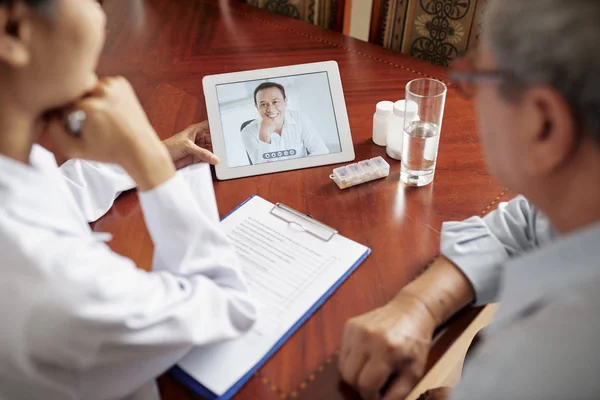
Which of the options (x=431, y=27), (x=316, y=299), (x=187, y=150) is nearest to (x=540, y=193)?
(x=316, y=299)

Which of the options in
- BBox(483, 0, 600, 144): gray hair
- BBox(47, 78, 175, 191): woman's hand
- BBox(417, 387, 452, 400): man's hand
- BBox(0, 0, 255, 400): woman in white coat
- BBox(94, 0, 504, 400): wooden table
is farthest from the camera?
BBox(417, 387, 452, 400): man's hand

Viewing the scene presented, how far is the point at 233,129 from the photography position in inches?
45.7

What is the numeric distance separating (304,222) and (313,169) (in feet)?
0.57

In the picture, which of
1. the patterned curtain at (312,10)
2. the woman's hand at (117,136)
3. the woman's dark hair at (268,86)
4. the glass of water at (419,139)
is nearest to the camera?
the woman's hand at (117,136)

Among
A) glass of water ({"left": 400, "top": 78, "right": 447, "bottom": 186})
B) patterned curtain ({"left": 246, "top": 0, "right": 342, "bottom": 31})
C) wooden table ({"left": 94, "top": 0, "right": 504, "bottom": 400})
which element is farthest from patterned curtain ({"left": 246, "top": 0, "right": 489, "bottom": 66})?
glass of water ({"left": 400, "top": 78, "right": 447, "bottom": 186})

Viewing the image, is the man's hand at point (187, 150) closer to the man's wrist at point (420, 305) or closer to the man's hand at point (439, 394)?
the man's wrist at point (420, 305)

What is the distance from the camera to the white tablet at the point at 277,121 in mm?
1145

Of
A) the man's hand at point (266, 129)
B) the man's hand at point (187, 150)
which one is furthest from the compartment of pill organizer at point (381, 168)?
the man's hand at point (187, 150)

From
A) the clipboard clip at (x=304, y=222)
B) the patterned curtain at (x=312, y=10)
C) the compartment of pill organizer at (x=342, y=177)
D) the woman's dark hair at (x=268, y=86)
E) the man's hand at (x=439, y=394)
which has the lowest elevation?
the man's hand at (x=439, y=394)

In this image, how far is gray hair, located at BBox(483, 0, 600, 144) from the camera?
1.72ft

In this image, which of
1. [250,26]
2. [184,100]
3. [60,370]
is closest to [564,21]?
[60,370]

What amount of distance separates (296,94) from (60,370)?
746mm

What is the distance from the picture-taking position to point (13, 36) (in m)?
0.60

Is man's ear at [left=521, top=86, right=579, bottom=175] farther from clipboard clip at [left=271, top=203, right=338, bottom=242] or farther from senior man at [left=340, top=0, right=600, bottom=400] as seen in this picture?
clipboard clip at [left=271, top=203, right=338, bottom=242]
